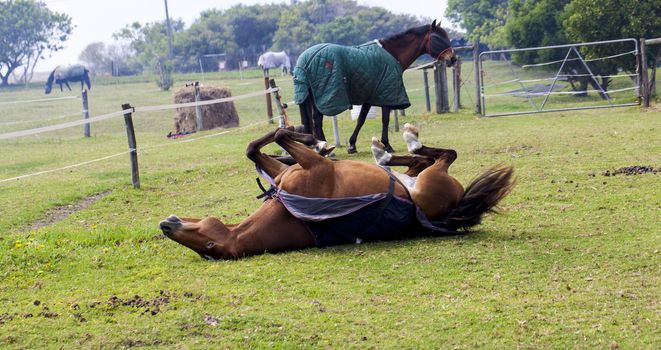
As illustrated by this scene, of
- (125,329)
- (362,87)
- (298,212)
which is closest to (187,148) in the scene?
(362,87)

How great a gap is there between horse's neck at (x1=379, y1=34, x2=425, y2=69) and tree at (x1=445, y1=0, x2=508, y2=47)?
1288 inches

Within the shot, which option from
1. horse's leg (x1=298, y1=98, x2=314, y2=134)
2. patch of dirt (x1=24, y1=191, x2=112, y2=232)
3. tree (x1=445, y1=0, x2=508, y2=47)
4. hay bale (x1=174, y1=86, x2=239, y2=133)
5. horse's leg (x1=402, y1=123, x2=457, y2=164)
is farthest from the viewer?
tree (x1=445, y1=0, x2=508, y2=47)

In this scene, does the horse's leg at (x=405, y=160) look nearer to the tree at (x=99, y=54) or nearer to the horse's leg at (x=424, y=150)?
the horse's leg at (x=424, y=150)

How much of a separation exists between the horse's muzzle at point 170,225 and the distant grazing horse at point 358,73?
6.40 meters

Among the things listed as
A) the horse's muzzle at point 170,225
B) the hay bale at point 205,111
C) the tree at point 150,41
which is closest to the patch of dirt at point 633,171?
the horse's muzzle at point 170,225

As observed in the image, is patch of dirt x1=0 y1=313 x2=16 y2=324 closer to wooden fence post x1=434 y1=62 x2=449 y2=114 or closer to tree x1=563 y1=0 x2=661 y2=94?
wooden fence post x1=434 y1=62 x2=449 y2=114

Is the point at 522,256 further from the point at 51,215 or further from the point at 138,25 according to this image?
the point at 138,25

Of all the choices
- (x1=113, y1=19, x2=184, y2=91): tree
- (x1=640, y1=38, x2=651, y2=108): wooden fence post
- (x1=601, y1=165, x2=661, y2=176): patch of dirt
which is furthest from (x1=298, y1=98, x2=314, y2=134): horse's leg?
(x1=113, y1=19, x2=184, y2=91): tree

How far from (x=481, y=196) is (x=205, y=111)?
16944 mm

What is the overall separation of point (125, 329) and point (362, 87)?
27.7 feet

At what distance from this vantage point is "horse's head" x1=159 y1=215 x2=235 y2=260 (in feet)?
19.5

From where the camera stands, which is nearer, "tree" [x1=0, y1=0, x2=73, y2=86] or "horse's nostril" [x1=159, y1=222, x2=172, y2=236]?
A: "horse's nostril" [x1=159, y1=222, x2=172, y2=236]

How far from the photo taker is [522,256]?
5.86 m

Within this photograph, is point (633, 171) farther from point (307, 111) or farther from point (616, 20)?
point (616, 20)
